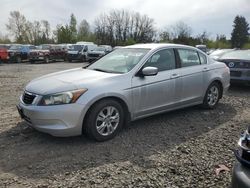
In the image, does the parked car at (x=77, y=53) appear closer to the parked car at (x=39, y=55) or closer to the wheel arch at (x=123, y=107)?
the parked car at (x=39, y=55)

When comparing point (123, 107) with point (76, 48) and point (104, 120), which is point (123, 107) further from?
point (76, 48)

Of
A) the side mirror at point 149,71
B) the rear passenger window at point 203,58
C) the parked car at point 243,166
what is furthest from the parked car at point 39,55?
the parked car at point 243,166

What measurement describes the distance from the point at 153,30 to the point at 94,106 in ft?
207

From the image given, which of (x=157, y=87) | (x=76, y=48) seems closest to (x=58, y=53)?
(x=76, y=48)

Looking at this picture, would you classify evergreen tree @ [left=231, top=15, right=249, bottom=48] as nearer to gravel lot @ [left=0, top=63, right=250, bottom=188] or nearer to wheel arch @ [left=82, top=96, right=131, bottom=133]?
gravel lot @ [left=0, top=63, right=250, bottom=188]

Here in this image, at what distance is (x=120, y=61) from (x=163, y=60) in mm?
845

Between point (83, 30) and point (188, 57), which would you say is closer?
point (188, 57)

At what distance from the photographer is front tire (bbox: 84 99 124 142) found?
461 centimetres

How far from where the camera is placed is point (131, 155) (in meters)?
4.29

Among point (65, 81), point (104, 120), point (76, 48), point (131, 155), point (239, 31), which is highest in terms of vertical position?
point (239, 31)

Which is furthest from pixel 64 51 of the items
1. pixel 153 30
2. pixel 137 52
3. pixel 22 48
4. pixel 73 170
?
pixel 153 30

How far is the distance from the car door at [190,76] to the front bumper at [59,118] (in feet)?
7.70

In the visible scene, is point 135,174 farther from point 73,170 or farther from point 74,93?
point 74,93

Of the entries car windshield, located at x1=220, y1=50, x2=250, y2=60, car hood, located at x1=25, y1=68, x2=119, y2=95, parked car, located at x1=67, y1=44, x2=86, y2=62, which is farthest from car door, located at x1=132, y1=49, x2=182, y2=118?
parked car, located at x1=67, y1=44, x2=86, y2=62
